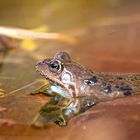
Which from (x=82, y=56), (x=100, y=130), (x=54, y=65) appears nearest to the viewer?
(x=100, y=130)

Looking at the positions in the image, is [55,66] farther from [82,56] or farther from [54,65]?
[82,56]

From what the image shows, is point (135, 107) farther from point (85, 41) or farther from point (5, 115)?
point (85, 41)

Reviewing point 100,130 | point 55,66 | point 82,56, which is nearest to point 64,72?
point 55,66

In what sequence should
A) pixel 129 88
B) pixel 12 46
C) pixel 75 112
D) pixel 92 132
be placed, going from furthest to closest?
pixel 12 46 → pixel 129 88 → pixel 75 112 → pixel 92 132

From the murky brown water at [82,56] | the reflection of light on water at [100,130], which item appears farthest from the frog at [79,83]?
the reflection of light on water at [100,130]

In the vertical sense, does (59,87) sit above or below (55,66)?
below

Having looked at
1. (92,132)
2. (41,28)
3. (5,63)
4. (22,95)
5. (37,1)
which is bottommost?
(92,132)

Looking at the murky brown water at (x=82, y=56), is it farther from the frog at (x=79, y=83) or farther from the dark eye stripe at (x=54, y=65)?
the dark eye stripe at (x=54, y=65)

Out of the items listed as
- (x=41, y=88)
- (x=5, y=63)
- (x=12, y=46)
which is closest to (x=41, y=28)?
(x=12, y=46)
